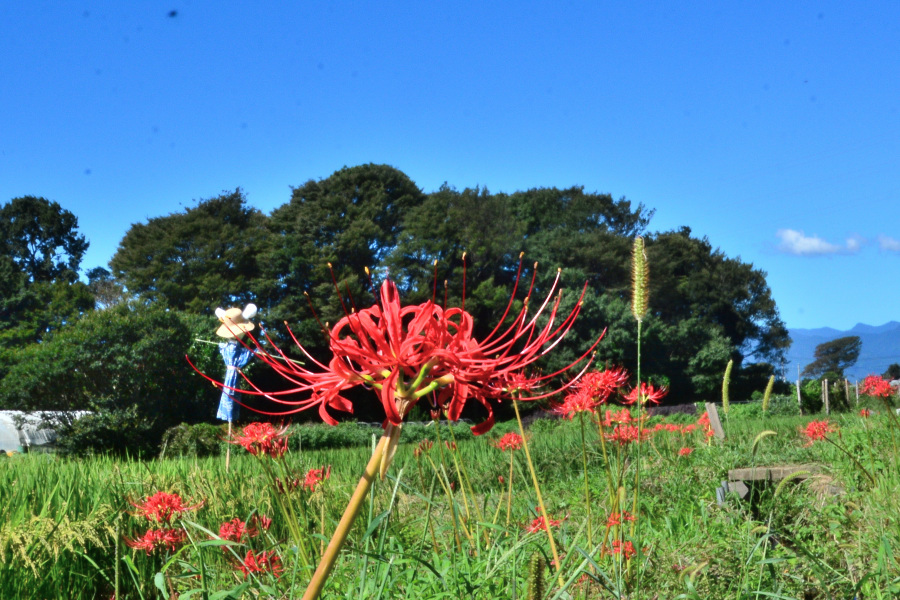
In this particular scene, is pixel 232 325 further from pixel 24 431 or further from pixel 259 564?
pixel 24 431

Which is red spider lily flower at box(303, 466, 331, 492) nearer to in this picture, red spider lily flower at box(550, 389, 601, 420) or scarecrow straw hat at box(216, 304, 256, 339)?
scarecrow straw hat at box(216, 304, 256, 339)

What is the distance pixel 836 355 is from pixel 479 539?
7785 centimetres

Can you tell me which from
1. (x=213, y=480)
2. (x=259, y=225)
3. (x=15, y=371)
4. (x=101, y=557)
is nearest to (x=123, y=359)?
(x=15, y=371)

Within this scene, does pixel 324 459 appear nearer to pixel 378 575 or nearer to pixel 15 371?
pixel 378 575

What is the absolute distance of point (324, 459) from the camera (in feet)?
25.6

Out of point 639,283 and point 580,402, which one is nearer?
point 639,283

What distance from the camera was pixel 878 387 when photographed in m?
4.73

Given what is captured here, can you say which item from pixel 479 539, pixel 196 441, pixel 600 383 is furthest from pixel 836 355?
pixel 479 539

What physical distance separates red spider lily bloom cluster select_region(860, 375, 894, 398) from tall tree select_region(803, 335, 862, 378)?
Answer: 224 ft

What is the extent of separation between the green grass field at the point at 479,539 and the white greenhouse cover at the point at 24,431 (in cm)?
926

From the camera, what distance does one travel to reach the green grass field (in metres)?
2.11

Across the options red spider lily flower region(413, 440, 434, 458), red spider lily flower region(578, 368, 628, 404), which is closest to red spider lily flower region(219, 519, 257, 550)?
red spider lily flower region(413, 440, 434, 458)

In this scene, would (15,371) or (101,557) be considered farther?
(15,371)

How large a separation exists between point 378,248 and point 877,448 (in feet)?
67.8
